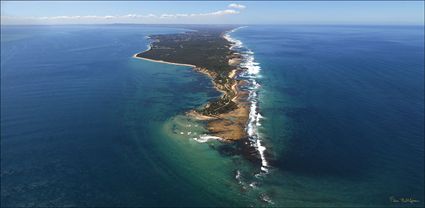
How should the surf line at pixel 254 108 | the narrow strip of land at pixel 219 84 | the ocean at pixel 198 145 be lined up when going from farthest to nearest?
1. the narrow strip of land at pixel 219 84
2. the surf line at pixel 254 108
3. the ocean at pixel 198 145

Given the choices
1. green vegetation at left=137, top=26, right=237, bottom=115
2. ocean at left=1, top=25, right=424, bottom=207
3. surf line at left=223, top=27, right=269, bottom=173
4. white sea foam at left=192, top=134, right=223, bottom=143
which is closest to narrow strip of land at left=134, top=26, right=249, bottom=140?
green vegetation at left=137, top=26, right=237, bottom=115

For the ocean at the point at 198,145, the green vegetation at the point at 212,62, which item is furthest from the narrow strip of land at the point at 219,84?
the ocean at the point at 198,145

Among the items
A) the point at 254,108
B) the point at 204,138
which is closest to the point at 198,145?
the point at 204,138

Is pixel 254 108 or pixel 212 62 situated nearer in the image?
pixel 254 108

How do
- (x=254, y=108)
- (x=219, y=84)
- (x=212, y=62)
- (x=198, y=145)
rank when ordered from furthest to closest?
(x=212, y=62), (x=219, y=84), (x=254, y=108), (x=198, y=145)

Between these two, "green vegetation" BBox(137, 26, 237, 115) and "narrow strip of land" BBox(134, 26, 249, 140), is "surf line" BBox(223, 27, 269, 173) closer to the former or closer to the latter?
"narrow strip of land" BBox(134, 26, 249, 140)

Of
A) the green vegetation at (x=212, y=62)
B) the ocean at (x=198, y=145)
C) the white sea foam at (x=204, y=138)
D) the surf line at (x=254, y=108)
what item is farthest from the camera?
the green vegetation at (x=212, y=62)

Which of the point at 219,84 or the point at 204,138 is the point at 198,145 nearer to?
the point at 204,138

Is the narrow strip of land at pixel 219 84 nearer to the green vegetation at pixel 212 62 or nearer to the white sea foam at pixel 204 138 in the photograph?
the green vegetation at pixel 212 62

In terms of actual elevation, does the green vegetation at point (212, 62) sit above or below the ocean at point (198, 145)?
above
